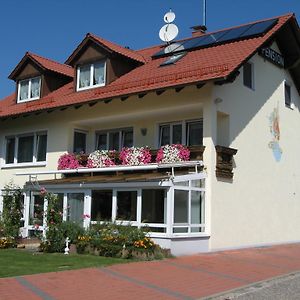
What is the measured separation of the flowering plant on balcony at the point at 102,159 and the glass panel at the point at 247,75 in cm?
584

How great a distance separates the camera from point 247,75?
2005 centimetres

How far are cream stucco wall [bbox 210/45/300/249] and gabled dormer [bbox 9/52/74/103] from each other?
9418 mm

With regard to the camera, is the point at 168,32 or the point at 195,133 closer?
the point at 195,133

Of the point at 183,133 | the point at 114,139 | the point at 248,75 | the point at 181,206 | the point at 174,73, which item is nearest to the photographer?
the point at 181,206

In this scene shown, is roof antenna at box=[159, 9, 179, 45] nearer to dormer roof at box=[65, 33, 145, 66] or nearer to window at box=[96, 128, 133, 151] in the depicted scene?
dormer roof at box=[65, 33, 145, 66]

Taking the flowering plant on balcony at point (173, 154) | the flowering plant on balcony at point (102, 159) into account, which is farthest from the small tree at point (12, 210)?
the flowering plant on balcony at point (173, 154)

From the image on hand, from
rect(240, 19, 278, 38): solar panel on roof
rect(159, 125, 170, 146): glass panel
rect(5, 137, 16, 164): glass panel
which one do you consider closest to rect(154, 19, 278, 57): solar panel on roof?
rect(240, 19, 278, 38): solar panel on roof

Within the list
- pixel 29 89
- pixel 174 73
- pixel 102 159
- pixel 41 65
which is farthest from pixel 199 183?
pixel 29 89

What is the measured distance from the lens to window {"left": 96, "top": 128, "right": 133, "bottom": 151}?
68.0 feet

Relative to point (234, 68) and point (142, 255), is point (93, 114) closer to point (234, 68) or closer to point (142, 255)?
point (234, 68)

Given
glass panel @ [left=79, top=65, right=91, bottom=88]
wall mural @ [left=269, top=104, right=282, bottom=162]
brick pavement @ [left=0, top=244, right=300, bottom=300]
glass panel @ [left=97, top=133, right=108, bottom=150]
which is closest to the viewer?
brick pavement @ [left=0, top=244, right=300, bottom=300]

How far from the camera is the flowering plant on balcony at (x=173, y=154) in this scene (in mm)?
17125

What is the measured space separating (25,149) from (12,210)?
3767 millimetres

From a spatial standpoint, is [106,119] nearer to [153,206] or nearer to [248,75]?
[153,206]
